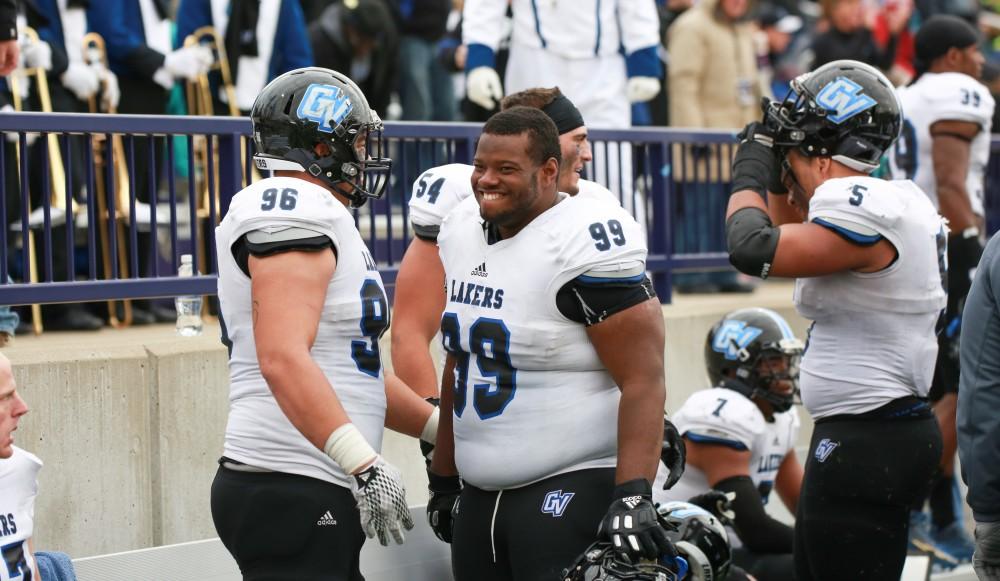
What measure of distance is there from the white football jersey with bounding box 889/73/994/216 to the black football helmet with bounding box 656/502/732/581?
2758mm

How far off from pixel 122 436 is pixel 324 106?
2.20m

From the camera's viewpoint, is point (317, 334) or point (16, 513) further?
point (16, 513)

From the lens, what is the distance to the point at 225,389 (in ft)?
19.8

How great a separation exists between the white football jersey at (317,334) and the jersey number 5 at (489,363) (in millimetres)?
252

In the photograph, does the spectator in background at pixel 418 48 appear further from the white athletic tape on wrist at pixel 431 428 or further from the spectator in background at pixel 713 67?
the white athletic tape on wrist at pixel 431 428

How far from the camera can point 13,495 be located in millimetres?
4309

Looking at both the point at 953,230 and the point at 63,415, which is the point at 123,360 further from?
the point at 953,230

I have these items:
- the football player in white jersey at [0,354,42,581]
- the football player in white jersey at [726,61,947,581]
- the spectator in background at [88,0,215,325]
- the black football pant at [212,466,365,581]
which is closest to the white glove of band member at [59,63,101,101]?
the spectator in background at [88,0,215,325]

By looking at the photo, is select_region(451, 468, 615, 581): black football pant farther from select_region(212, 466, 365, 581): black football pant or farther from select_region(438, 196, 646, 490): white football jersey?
select_region(212, 466, 365, 581): black football pant

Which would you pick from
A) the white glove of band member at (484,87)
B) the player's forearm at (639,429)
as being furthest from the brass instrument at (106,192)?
the player's forearm at (639,429)

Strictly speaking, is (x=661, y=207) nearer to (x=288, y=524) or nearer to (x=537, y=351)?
(x=537, y=351)

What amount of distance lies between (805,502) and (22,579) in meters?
2.55

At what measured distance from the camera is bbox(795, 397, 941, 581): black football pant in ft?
16.0

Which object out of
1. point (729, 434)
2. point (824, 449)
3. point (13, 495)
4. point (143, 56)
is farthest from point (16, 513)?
point (143, 56)
